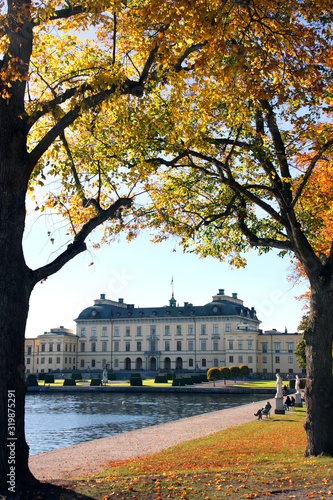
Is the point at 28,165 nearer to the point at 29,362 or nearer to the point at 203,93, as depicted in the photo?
the point at 203,93

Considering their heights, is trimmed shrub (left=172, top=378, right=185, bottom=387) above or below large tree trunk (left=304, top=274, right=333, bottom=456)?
below

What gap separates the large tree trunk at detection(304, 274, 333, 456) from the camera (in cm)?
1064

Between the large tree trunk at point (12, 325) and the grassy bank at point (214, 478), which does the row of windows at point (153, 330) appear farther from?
the large tree trunk at point (12, 325)

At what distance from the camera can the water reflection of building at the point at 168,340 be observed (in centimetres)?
8519

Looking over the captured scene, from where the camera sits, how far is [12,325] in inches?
291

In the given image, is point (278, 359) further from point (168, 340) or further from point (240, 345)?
point (168, 340)

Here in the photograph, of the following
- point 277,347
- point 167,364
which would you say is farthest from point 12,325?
point 167,364

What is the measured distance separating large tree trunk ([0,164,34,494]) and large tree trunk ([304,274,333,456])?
20.0 ft

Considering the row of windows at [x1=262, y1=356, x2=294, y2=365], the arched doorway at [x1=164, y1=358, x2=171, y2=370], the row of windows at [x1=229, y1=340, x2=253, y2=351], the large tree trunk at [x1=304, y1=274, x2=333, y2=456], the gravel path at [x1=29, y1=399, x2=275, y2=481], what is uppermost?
the large tree trunk at [x1=304, y1=274, x2=333, y2=456]

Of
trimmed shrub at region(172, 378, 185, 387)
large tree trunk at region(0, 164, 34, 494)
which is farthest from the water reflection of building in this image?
large tree trunk at region(0, 164, 34, 494)

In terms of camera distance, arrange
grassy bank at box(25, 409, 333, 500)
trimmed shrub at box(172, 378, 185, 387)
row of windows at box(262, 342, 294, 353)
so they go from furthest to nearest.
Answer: row of windows at box(262, 342, 294, 353) < trimmed shrub at box(172, 378, 185, 387) < grassy bank at box(25, 409, 333, 500)

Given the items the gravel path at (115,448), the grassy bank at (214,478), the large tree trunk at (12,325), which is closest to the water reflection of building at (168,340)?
the gravel path at (115,448)

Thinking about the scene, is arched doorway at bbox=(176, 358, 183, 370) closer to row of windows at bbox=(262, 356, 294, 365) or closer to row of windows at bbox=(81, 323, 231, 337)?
row of windows at bbox=(81, 323, 231, 337)

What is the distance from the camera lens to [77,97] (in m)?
8.75
